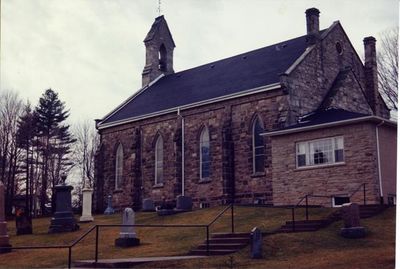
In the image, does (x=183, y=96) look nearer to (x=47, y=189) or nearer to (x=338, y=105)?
(x=338, y=105)

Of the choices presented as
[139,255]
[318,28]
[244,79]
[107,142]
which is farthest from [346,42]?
[139,255]

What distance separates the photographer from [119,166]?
40344mm

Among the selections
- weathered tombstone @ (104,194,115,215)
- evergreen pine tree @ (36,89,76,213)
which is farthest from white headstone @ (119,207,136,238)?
evergreen pine tree @ (36,89,76,213)

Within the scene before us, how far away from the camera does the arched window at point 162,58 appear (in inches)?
1869

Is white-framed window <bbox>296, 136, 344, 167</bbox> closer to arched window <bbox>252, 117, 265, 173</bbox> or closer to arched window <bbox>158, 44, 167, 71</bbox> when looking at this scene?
arched window <bbox>252, 117, 265, 173</bbox>

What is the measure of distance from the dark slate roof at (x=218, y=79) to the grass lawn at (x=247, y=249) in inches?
384

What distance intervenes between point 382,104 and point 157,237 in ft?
70.0

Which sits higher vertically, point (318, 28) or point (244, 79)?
point (318, 28)

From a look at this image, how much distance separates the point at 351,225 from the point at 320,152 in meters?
8.41

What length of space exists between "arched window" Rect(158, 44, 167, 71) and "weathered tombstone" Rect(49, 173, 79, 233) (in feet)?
74.1

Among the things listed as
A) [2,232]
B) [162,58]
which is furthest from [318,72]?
[2,232]

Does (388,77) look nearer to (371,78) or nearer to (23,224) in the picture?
(371,78)

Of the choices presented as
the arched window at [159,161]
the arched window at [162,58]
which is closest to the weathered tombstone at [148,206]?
the arched window at [159,161]

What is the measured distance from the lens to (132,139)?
3900 centimetres
